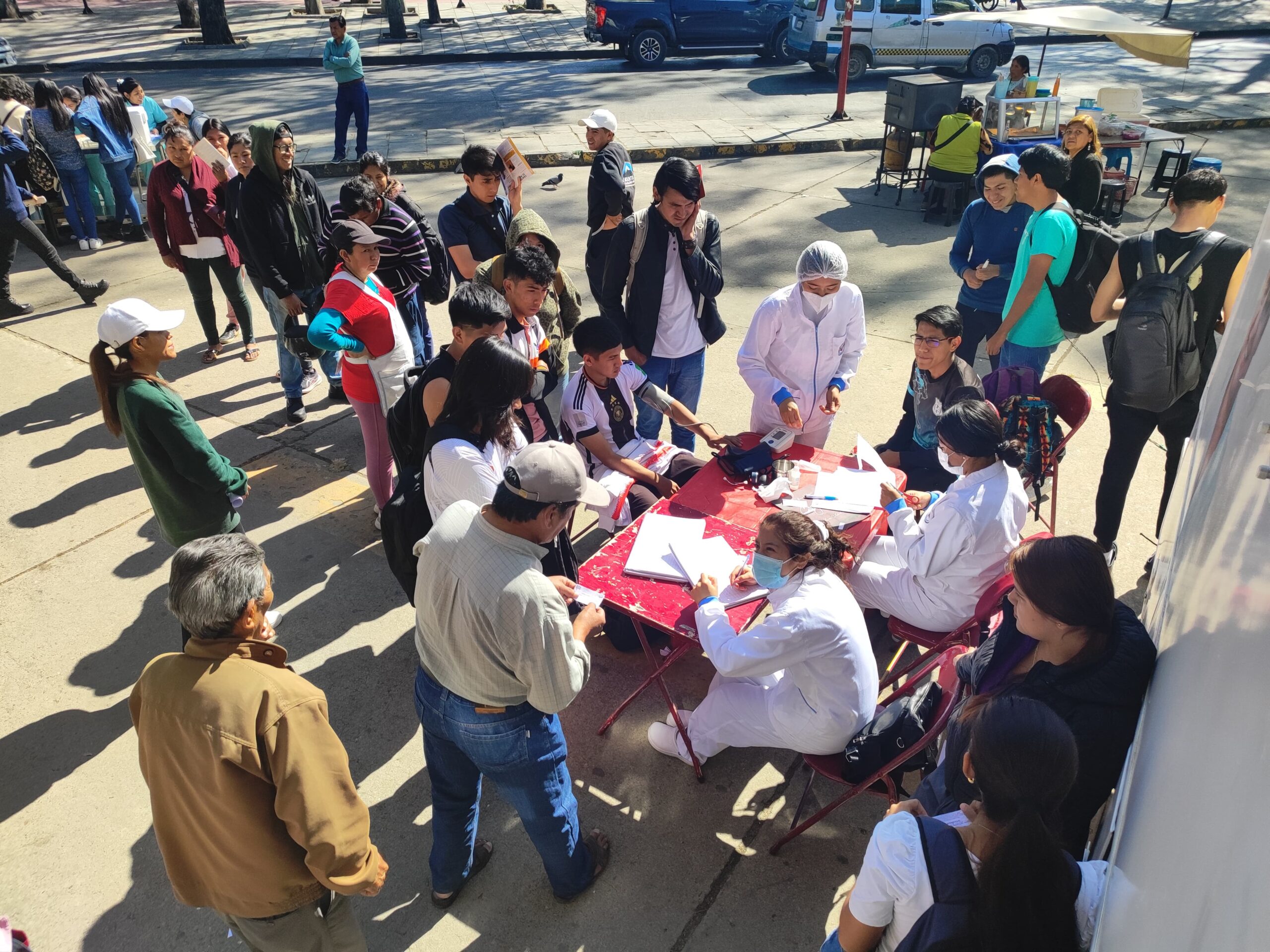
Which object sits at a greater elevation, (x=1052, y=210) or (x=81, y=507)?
(x=1052, y=210)

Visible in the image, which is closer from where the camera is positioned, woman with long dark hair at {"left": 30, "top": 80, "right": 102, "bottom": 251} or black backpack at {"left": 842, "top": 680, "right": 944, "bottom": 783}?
black backpack at {"left": 842, "top": 680, "right": 944, "bottom": 783}

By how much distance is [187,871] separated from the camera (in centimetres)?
224

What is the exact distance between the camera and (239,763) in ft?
6.64

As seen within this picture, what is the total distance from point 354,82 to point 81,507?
326 inches

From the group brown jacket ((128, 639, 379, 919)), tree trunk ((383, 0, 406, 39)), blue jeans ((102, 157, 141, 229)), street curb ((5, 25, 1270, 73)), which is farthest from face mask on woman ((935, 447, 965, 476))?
tree trunk ((383, 0, 406, 39))

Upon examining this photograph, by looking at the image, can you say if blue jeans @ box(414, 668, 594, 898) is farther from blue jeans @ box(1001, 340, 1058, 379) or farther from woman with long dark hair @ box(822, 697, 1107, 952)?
blue jeans @ box(1001, 340, 1058, 379)

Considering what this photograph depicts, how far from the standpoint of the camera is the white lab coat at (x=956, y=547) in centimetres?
328

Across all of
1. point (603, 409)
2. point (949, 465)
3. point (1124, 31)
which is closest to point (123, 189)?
point (603, 409)

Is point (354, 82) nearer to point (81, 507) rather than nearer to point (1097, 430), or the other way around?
point (81, 507)

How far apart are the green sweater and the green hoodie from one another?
5.92 feet

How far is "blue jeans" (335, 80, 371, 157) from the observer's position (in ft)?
37.2

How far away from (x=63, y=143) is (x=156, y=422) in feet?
23.6

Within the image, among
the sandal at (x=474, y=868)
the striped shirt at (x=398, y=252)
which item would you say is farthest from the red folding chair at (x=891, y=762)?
the striped shirt at (x=398, y=252)

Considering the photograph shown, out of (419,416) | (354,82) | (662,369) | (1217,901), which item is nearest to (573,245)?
(662,369)
